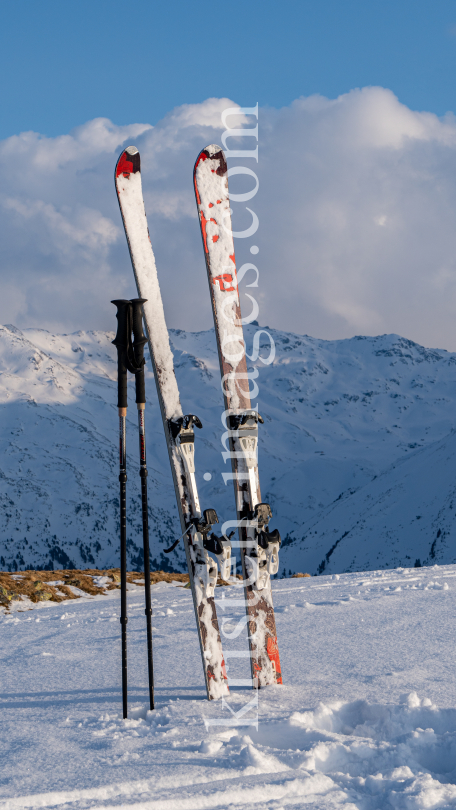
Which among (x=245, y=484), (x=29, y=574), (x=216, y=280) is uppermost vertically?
(x=216, y=280)

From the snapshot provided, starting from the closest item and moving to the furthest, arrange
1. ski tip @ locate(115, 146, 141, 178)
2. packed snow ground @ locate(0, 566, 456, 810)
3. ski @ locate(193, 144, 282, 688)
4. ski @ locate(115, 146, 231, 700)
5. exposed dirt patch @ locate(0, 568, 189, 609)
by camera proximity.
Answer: packed snow ground @ locate(0, 566, 456, 810), ski @ locate(115, 146, 231, 700), ski @ locate(193, 144, 282, 688), ski tip @ locate(115, 146, 141, 178), exposed dirt patch @ locate(0, 568, 189, 609)

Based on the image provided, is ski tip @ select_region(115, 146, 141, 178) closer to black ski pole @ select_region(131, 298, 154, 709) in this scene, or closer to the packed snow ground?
black ski pole @ select_region(131, 298, 154, 709)

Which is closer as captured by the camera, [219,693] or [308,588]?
[219,693]

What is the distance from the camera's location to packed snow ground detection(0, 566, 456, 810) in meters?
3.77

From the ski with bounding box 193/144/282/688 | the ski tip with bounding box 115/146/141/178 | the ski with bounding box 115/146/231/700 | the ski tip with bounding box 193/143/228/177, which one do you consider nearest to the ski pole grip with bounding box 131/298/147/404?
the ski with bounding box 115/146/231/700

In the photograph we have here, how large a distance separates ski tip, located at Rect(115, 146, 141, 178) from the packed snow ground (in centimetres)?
469

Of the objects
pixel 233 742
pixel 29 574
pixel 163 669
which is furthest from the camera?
pixel 29 574

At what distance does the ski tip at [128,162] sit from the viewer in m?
5.84

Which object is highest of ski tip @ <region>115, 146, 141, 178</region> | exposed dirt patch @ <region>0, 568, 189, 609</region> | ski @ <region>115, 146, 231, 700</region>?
ski tip @ <region>115, 146, 141, 178</region>

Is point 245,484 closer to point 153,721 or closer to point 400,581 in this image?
point 153,721

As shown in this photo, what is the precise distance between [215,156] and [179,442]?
2783 mm

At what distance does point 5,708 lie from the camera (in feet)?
18.2

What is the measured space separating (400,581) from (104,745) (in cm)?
893

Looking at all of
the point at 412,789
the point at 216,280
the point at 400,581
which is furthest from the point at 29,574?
the point at 412,789
